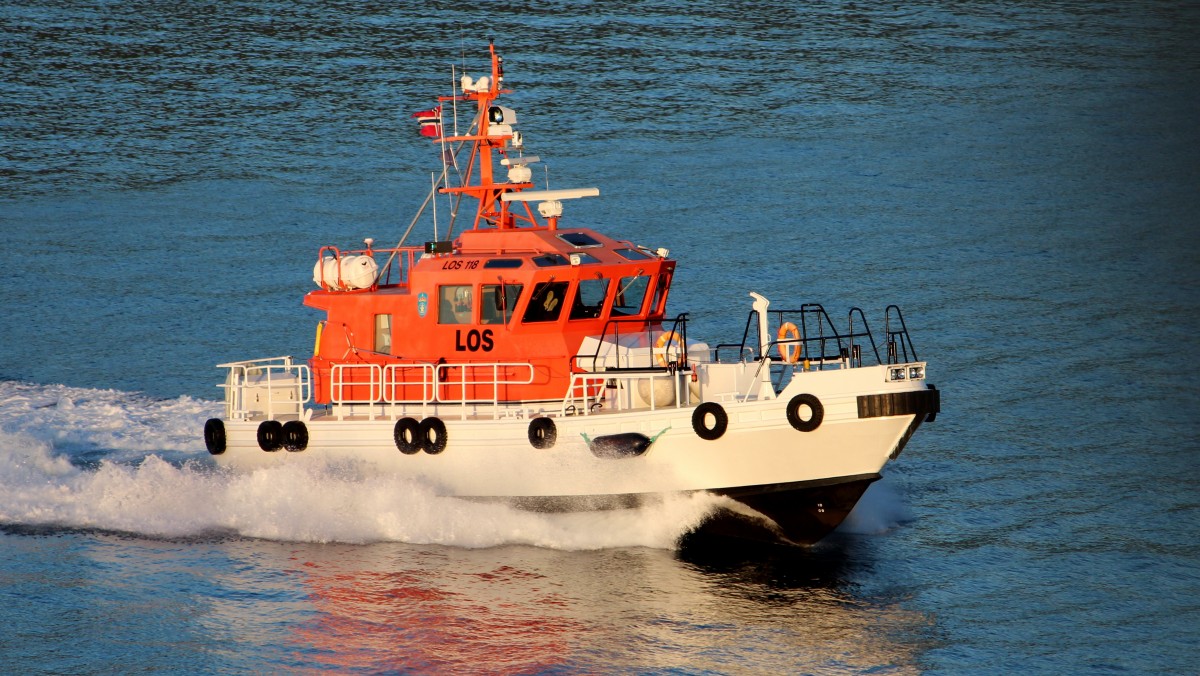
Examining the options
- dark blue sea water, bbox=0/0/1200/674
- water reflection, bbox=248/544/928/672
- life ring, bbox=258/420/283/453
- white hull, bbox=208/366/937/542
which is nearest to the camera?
water reflection, bbox=248/544/928/672

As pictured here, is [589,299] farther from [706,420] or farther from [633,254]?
[706,420]

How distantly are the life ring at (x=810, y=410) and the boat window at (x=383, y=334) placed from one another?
5496mm

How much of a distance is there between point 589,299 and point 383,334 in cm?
276

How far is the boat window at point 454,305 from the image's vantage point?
1697cm

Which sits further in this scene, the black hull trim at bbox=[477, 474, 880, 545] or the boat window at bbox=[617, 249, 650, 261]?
the boat window at bbox=[617, 249, 650, 261]

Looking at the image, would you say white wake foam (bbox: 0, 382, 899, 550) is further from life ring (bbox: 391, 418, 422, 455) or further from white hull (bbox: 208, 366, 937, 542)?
life ring (bbox: 391, 418, 422, 455)

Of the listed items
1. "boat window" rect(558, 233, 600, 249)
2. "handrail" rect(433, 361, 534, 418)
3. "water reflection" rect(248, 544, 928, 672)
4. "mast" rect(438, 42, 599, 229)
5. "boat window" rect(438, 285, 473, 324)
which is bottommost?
"water reflection" rect(248, 544, 928, 672)

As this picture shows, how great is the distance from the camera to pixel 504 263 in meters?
16.8

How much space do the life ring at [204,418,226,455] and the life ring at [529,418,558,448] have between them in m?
4.55

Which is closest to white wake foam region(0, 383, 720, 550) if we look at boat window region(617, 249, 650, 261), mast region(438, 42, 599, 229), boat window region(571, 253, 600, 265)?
boat window region(571, 253, 600, 265)

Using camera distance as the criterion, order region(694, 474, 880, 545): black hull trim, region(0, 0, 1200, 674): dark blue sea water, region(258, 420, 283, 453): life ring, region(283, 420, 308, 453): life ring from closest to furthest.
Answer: region(0, 0, 1200, 674): dark blue sea water
region(694, 474, 880, 545): black hull trim
region(283, 420, 308, 453): life ring
region(258, 420, 283, 453): life ring

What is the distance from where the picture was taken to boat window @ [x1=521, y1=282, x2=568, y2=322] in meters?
16.7

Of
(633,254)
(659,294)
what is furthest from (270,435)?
(659,294)

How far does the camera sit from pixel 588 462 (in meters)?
15.7
